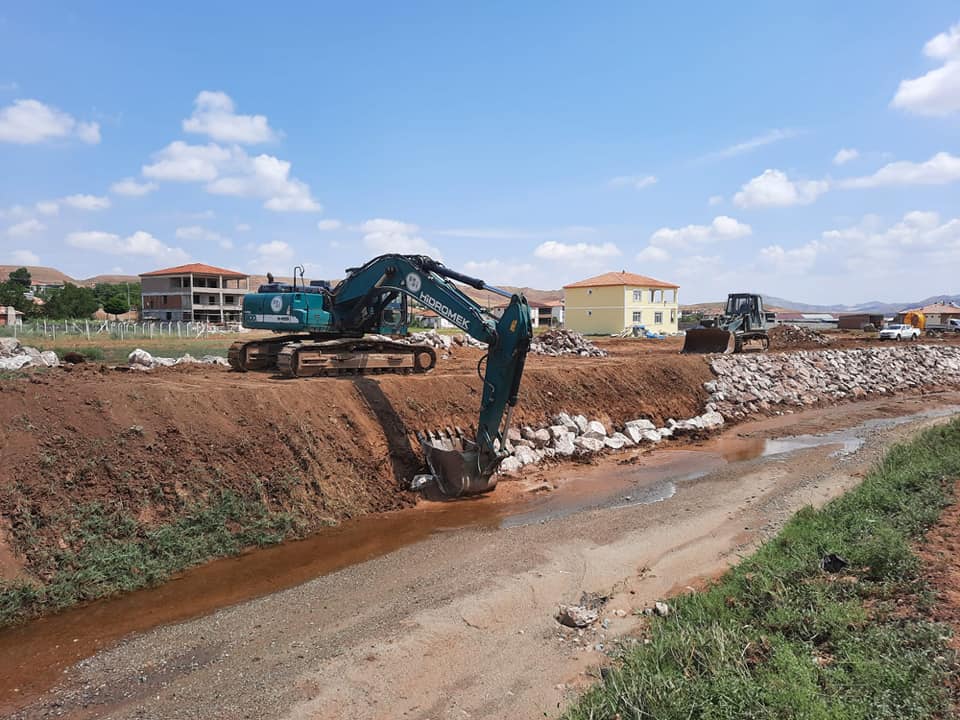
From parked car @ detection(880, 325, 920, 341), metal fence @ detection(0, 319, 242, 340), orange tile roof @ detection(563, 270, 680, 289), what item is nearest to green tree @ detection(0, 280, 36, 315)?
metal fence @ detection(0, 319, 242, 340)

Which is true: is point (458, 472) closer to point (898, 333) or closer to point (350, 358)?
point (350, 358)

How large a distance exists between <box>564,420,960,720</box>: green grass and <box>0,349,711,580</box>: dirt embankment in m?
6.51

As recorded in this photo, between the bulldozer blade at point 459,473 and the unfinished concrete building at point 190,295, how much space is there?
194ft

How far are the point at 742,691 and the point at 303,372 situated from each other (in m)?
11.3

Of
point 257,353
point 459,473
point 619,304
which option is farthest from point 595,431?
point 619,304

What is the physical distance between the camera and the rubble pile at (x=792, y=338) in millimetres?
34906

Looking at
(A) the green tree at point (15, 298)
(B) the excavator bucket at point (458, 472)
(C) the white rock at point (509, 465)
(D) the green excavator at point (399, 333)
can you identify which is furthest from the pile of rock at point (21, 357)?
(A) the green tree at point (15, 298)

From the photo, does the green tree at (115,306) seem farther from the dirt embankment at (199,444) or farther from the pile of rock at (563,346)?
the dirt embankment at (199,444)

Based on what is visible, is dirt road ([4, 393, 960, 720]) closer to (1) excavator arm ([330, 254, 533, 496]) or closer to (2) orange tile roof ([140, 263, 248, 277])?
(1) excavator arm ([330, 254, 533, 496])

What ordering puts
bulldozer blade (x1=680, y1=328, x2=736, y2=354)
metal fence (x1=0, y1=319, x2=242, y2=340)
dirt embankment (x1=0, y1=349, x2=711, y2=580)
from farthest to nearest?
metal fence (x1=0, y1=319, x2=242, y2=340)
bulldozer blade (x1=680, y1=328, x2=736, y2=354)
dirt embankment (x1=0, y1=349, x2=711, y2=580)

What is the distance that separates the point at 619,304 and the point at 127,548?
151 ft

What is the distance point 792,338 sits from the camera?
3603 centimetres

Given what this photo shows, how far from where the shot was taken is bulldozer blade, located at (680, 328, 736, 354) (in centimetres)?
2736

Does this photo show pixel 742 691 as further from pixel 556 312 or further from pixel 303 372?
pixel 556 312
